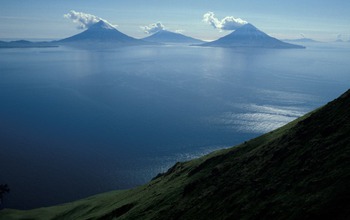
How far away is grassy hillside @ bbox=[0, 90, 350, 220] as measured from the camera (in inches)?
1085

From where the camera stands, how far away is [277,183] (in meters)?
34.8

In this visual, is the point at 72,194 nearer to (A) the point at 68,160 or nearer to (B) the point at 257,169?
(A) the point at 68,160

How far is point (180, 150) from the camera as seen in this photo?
148375 millimetres

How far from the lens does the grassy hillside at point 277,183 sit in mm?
27562

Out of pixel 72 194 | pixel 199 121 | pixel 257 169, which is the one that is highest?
pixel 257 169

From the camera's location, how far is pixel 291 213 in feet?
90.3

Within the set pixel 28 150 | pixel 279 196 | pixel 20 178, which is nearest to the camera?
pixel 279 196

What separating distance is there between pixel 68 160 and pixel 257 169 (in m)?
115

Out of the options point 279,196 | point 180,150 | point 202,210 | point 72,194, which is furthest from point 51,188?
point 279,196

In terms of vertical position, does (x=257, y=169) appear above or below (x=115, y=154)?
above

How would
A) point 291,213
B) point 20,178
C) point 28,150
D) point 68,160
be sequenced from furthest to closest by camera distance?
point 28,150
point 68,160
point 20,178
point 291,213

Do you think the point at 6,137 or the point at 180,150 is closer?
the point at 180,150

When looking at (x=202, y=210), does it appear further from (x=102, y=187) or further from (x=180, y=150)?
(x=180, y=150)

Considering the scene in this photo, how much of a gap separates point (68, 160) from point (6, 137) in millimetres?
52368
